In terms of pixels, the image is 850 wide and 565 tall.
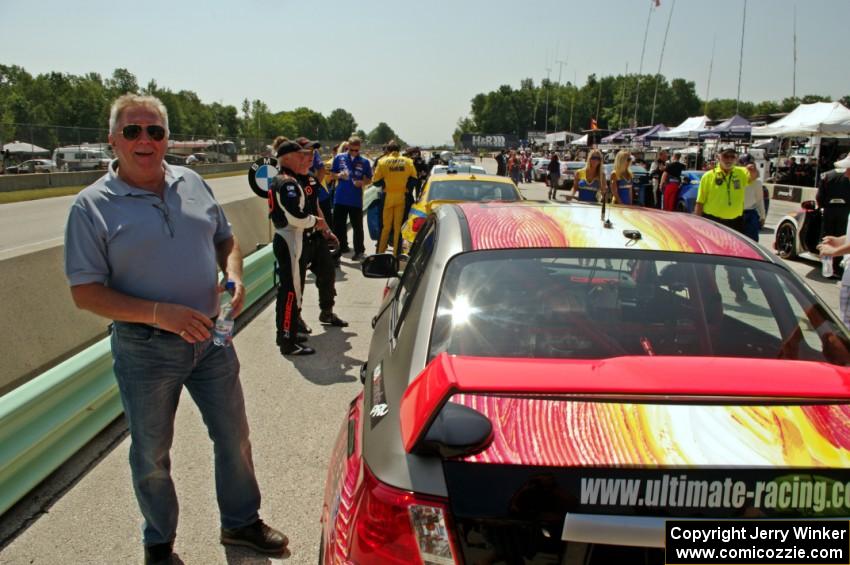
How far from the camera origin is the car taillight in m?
1.50

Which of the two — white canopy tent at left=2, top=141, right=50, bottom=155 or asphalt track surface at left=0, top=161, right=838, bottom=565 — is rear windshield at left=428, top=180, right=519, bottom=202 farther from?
white canopy tent at left=2, top=141, right=50, bottom=155

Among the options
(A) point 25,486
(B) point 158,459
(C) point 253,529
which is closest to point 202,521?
(C) point 253,529

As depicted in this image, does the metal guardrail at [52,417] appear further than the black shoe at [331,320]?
No

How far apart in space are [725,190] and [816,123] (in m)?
19.6

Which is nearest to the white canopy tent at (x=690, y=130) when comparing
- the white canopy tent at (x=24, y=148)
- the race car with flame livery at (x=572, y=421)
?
the white canopy tent at (x=24, y=148)

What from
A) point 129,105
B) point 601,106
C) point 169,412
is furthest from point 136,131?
point 601,106

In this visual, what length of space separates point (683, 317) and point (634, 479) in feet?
4.44

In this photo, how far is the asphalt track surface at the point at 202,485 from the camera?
10.0ft

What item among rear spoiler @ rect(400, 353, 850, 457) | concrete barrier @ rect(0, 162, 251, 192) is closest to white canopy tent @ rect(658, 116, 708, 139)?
concrete barrier @ rect(0, 162, 251, 192)

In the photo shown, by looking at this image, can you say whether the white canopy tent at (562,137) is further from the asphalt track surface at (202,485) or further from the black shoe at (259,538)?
the black shoe at (259,538)

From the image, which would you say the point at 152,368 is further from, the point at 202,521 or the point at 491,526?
the point at 491,526

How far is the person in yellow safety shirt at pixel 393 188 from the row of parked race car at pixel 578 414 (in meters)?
8.45

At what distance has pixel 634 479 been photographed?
1.46 metres

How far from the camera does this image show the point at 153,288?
8.52 feet
